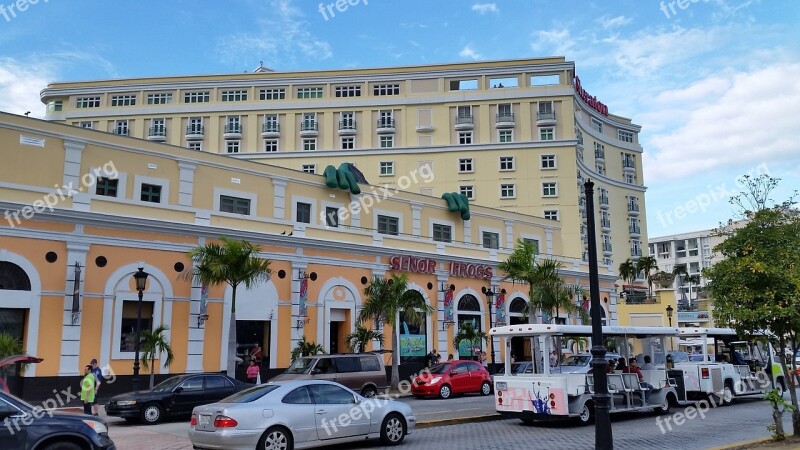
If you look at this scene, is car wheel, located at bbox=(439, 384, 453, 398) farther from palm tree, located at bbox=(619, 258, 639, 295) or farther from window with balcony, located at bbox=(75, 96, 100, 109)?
window with balcony, located at bbox=(75, 96, 100, 109)

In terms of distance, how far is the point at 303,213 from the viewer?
3238 cm

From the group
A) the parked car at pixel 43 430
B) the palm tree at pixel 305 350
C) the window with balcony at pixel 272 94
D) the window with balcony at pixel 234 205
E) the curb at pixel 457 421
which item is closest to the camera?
the parked car at pixel 43 430

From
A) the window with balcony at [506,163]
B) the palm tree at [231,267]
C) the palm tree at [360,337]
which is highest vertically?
the window with balcony at [506,163]

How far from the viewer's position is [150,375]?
24.5m

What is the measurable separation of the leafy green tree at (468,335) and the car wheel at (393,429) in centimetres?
2013

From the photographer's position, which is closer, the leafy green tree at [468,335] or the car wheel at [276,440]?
the car wheel at [276,440]

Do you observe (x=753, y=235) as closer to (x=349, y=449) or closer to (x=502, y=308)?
(x=349, y=449)

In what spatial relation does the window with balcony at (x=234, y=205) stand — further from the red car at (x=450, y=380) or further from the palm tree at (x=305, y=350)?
the red car at (x=450, y=380)

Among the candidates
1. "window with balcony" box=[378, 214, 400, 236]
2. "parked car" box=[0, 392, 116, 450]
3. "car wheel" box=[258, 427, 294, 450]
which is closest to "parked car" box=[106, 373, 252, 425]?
"car wheel" box=[258, 427, 294, 450]

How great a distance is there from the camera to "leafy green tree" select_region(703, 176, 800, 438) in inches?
526

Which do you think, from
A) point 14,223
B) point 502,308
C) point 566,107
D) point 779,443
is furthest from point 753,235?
point 566,107

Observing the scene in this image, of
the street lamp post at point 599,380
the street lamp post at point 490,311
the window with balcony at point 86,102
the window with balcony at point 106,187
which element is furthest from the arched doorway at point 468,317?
the window with balcony at point 86,102

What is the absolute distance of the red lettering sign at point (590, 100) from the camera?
222 ft

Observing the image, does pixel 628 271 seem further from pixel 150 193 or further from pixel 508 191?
pixel 150 193
